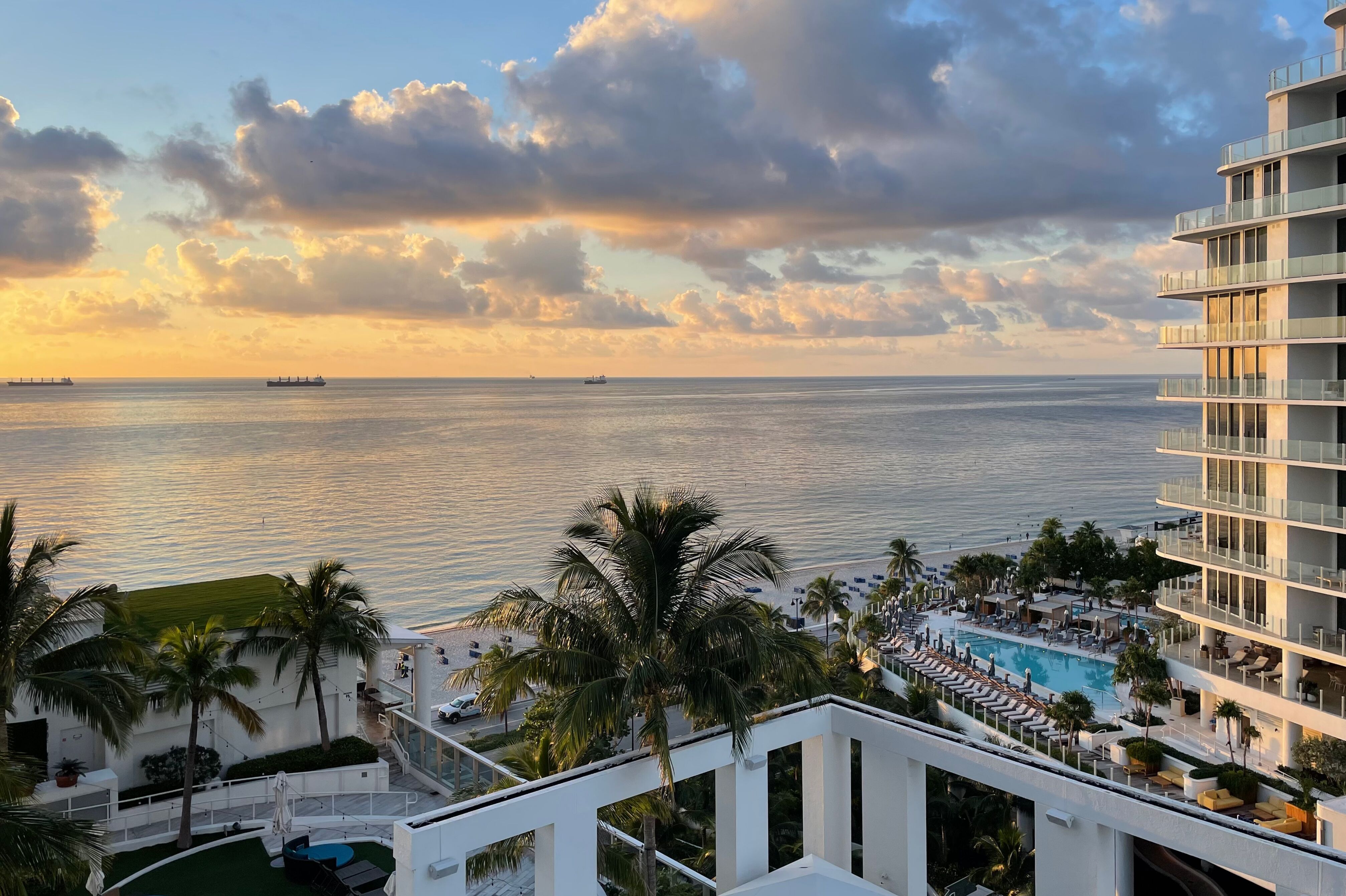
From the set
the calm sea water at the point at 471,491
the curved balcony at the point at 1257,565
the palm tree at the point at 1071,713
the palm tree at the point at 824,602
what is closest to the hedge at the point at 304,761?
the palm tree at the point at 1071,713

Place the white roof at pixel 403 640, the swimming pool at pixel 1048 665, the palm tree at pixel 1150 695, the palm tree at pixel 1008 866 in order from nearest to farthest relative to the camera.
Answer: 1. the palm tree at pixel 1008 866
2. the white roof at pixel 403 640
3. the palm tree at pixel 1150 695
4. the swimming pool at pixel 1048 665

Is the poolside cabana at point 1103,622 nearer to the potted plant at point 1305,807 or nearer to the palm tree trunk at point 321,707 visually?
the potted plant at point 1305,807

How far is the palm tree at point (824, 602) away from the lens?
46.9 m

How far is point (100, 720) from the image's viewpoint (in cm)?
1385

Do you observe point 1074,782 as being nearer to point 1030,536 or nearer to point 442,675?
point 442,675

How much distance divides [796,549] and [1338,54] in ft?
171

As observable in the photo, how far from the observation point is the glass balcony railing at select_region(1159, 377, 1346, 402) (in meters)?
26.8

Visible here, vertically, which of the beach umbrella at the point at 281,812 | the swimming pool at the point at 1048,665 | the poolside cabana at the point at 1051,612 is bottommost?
the swimming pool at the point at 1048,665

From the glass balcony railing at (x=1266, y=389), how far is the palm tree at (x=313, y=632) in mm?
26031

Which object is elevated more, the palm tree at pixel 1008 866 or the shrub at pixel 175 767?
the shrub at pixel 175 767

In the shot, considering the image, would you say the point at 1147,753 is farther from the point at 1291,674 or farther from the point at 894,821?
the point at 894,821

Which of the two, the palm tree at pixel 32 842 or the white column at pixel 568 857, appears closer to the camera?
the white column at pixel 568 857

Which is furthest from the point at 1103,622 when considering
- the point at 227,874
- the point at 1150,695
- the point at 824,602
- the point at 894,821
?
the point at 227,874

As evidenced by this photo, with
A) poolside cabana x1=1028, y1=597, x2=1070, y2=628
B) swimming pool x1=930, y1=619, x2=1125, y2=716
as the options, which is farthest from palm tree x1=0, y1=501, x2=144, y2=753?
poolside cabana x1=1028, y1=597, x2=1070, y2=628
